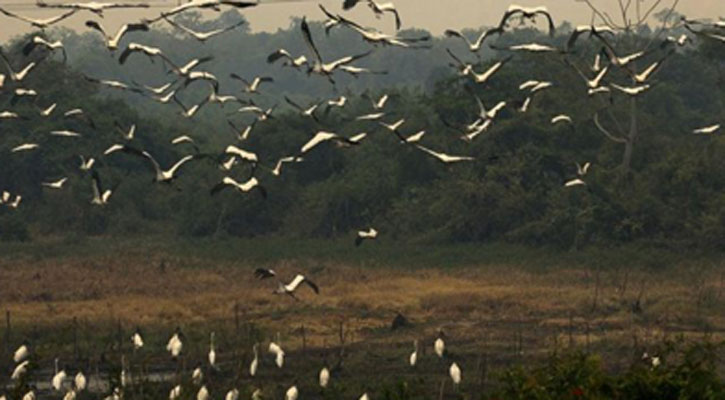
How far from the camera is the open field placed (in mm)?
34250

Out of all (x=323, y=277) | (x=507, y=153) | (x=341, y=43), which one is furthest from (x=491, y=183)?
(x=341, y=43)

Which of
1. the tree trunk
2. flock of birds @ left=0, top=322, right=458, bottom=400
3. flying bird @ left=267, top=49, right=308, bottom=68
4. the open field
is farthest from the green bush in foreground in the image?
the tree trunk

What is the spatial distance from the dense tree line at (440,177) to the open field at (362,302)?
72.4 inches

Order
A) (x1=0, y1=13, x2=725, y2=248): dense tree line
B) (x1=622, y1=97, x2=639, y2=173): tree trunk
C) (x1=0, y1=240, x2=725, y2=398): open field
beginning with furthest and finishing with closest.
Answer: (x1=622, y1=97, x2=639, y2=173): tree trunk < (x1=0, y1=13, x2=725, y2=248): dense tree line < (x1=0, y1=240, x2=725, y2=398): open field

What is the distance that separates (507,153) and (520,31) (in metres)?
52.4

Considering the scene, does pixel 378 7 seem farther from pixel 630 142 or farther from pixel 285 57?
pixel 630 142

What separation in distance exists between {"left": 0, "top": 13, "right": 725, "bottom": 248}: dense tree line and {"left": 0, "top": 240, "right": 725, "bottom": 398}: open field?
1.84 m

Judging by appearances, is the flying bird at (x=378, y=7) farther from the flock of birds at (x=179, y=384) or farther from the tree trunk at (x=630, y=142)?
the tree trunk at (x=630, y=142)

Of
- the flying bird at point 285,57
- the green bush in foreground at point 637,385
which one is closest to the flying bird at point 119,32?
the flying bird at point 285,57

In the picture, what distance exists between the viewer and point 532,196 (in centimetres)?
5181

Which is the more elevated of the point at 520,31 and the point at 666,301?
the point at 520,31

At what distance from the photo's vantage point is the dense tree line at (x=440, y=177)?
49562mm

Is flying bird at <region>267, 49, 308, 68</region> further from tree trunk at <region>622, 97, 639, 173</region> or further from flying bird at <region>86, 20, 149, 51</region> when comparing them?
tree trunk at <region>622, 97, 639, 173</region>

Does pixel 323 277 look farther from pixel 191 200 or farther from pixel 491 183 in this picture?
pixel 191 200
